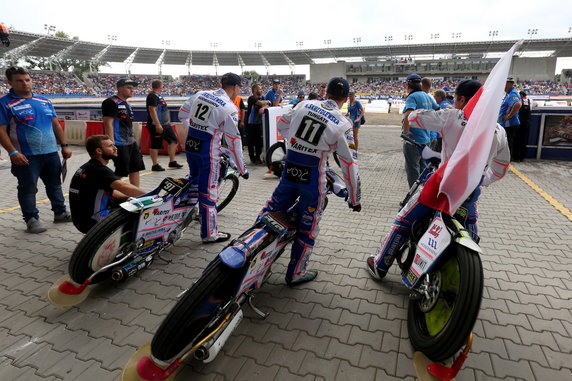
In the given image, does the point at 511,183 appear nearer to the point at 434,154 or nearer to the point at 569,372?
the point at 434,154

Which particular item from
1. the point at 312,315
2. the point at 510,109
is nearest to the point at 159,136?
the point at 312,315

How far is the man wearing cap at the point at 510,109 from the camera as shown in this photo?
7.73 m

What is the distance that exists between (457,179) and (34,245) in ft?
15.5

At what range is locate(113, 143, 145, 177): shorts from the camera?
5270 mm

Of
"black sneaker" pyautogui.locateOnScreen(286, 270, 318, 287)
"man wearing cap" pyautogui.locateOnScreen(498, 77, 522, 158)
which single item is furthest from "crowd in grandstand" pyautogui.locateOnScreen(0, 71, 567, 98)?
"black sneaker" pyautogui.locateOnScreen(286, 270, 318, 287)

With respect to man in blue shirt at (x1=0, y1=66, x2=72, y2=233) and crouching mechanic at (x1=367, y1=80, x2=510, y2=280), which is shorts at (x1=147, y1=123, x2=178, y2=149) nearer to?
man in blue shirt at (x1=0, y1=66, x2=72, y2=233)

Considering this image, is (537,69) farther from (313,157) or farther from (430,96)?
(313,157)

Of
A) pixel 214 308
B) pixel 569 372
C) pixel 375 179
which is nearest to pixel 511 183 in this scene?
pixel 375 179

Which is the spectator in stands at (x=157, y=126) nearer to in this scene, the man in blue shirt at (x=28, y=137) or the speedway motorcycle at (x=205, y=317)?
the man in blue shirt at (x=28, y=137)

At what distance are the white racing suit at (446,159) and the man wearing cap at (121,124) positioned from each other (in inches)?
166

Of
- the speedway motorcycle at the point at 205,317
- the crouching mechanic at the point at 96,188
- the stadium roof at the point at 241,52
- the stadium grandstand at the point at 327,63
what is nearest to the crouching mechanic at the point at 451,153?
the speedway motorcycle at the point at 205,317

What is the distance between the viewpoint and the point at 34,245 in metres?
4.15

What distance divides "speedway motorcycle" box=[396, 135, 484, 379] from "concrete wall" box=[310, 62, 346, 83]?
6610cm

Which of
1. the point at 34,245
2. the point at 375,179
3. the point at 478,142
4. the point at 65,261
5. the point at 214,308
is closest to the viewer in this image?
the point at 478,142
